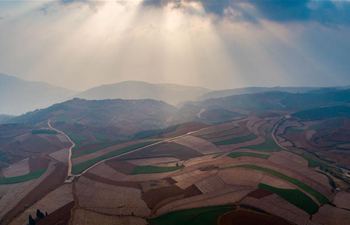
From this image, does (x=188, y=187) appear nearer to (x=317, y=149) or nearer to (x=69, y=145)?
(x=317, y=149)

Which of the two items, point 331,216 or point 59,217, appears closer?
point 331,216

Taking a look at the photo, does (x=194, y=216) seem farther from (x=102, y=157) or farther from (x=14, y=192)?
(x=102, y=157)

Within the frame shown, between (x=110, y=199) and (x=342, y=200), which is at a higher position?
(x=110, y=199)

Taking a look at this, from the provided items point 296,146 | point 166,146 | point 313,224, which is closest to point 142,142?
point 166,146

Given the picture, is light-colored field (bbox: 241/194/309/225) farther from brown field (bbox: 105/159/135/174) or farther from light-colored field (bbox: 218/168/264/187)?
brown field (bbox: 105/159/135/174)

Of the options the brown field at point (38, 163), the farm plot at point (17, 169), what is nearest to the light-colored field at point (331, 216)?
the brown field at point (38, 163)

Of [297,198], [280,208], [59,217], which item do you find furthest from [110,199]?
[297,198]

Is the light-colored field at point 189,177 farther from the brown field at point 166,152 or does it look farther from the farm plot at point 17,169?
the farm plot at point 17,169
